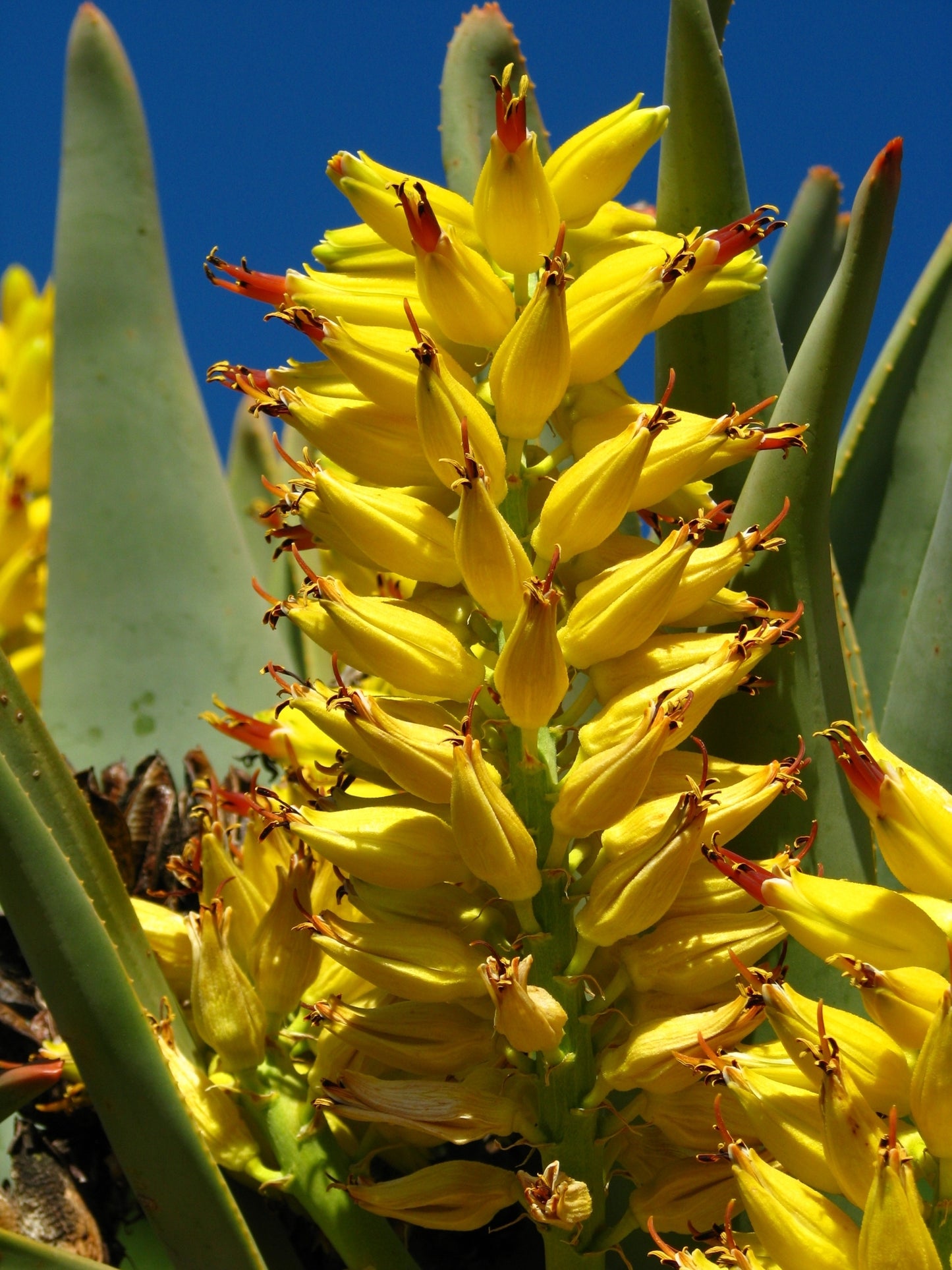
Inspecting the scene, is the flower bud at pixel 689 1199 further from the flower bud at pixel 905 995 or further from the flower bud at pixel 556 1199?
the flower bud at pixel 905 995

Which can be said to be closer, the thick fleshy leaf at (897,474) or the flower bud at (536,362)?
the flower bud at (536,362)

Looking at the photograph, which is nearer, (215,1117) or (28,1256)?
(28,1256)

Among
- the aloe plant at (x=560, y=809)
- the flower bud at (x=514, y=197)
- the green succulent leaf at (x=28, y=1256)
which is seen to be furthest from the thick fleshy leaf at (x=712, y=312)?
the green succulent leaf at (x=28, y=1256)

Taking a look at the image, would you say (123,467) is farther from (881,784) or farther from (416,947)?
(881,784)

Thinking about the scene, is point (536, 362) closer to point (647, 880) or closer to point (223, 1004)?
point (647, 880)

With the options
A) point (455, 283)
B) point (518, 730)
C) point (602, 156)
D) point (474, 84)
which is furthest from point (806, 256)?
point (518, 730)
